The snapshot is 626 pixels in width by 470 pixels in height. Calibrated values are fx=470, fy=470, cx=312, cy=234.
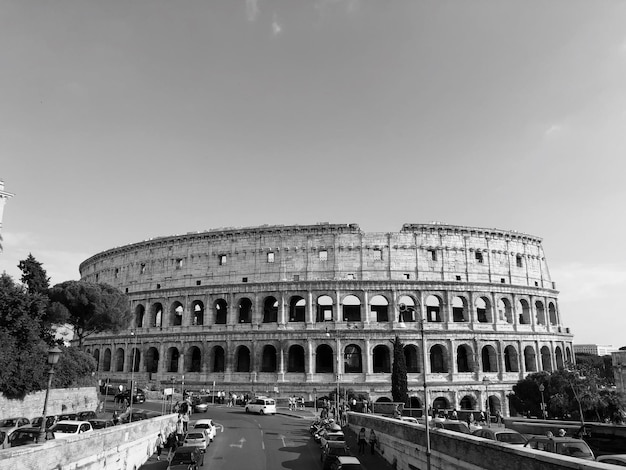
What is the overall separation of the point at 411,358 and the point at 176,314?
30564 millimetres

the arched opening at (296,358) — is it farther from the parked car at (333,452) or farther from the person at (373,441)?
the parked car at (333,452)

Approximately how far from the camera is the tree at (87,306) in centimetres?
4594

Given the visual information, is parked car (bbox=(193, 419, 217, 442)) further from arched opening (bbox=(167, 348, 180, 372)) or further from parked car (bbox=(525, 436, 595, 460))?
arched opening (bbox=(167, 348, 180, 372))

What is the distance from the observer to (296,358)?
2223 inches

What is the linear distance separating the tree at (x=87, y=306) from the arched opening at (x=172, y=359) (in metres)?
8.90

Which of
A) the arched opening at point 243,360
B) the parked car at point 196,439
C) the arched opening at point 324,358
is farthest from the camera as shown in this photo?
the arched opening at point 243,360

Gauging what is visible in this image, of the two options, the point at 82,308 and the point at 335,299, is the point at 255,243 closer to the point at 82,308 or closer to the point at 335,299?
the point at 335,299

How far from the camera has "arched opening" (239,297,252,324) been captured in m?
57.3

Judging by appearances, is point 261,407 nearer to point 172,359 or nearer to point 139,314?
point 172,359

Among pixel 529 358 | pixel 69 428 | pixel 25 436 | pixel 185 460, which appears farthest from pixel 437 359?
pixel 25 436

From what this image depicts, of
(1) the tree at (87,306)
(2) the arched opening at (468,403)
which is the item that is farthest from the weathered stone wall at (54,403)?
(2) the arched opening at (468,403)

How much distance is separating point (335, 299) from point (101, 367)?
111 feet

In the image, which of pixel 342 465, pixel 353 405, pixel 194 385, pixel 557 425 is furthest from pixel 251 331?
pixel 342 465

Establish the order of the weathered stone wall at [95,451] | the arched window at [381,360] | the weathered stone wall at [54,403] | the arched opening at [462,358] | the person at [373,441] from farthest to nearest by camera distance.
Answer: the arched opening at [462,358]
the arched window at [381,360]
the weathered stone wall at [54,403]
the person at [373,441]
the weathered stone wall at [95,451]
